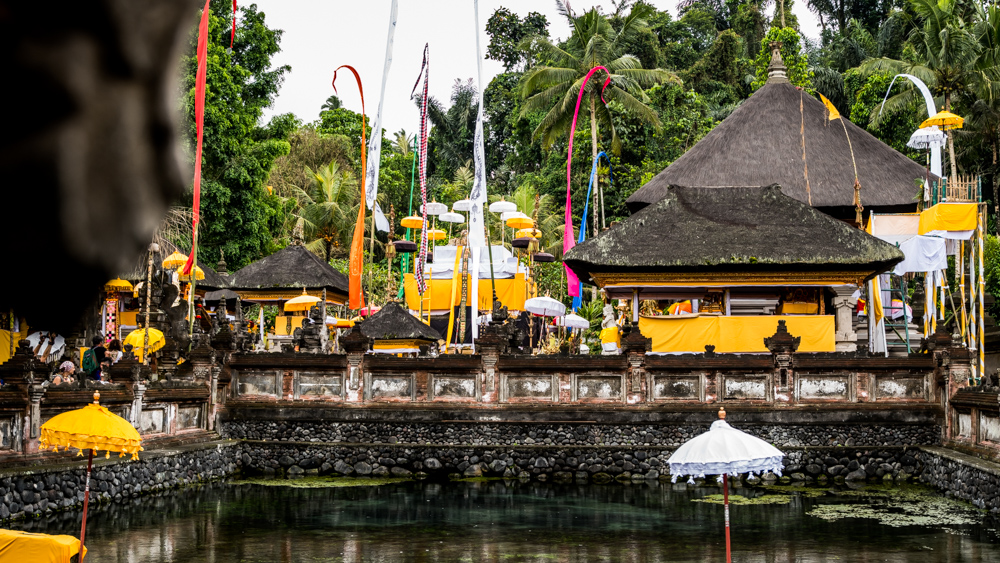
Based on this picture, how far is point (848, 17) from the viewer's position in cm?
6116

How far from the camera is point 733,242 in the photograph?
2236 centimetres

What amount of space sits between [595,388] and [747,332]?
3.84 meters

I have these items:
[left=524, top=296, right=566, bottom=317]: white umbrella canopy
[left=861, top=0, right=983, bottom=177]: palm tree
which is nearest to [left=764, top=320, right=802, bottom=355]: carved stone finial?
[left=524, top=296, right=566, bottom=317]: white umbrella canopy

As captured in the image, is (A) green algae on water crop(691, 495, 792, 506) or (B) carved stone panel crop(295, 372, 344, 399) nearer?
(A) green algae on water crop(691, 495, 792, 506)

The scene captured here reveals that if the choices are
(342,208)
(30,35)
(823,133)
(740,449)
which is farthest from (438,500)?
(342,208)

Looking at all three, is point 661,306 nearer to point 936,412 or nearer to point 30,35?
point 936,412

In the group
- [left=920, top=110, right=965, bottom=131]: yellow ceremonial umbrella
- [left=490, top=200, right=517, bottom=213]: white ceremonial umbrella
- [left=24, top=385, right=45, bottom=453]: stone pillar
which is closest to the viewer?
[left=24, top=385, right=45, bottom=453]: stone pillar

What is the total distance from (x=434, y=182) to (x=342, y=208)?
10.3 metres

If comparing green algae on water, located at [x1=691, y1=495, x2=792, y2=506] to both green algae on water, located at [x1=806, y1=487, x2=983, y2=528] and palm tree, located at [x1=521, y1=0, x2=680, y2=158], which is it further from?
palm tree, located at [x1=521, y1=0, x2=680, y2=158]

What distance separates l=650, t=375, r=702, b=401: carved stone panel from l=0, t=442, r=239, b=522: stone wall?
28.5 ft

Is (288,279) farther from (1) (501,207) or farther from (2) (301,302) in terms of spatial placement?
(1) (501,207)

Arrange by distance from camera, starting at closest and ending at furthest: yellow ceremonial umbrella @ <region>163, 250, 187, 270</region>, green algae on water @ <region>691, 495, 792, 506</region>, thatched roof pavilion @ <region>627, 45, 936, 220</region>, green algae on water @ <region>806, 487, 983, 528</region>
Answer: green algae on water @ <region>806, 487, 983, 528</region>
green algae on water @ <region>691, 495, 792, 506</region>
yellow ceremonial umbrella @ <region>163, 250, 187, 270</region>
thatched roof pavilion @ <region>627, 45, 936, 220</region>

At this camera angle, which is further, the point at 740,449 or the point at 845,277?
→ the point at 845,277

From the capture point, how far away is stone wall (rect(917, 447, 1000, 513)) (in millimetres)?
14766
